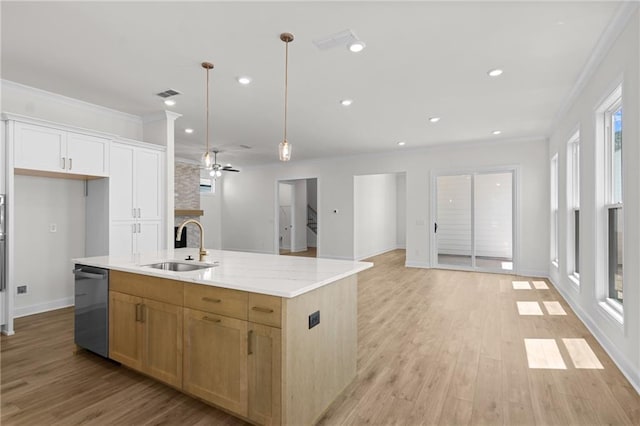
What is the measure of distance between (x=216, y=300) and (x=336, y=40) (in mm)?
2321

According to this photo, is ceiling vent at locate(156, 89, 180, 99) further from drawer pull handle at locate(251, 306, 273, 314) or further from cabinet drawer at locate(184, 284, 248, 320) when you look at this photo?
drawer pull handle at locate(251, 306, 273, 314)

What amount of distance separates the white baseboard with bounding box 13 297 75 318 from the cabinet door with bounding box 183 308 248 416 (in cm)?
334

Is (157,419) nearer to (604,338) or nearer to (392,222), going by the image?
(604,338)

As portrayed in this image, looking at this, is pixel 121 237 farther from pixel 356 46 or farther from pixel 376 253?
pixel 376 253

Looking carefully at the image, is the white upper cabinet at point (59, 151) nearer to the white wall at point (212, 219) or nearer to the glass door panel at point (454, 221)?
the white wall at point (212, 219)

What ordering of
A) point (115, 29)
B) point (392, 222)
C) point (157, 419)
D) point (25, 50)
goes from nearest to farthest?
1. point (157, 419)
2. point (115, 29)
3. point (25, 50)
4. point (392, 222)

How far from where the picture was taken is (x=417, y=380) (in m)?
2.54

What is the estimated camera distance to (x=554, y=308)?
4.42 meters

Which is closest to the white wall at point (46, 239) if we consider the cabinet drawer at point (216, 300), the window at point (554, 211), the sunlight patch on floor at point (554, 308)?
the cabinet drawer at point (216, 300)

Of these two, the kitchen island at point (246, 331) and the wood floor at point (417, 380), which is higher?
the kitchen island at point (246, 331)

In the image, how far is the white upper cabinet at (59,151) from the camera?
355cm

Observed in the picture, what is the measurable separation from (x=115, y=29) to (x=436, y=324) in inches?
169

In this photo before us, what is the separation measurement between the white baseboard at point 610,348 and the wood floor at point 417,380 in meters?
0.06

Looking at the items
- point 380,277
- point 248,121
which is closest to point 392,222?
point 380,277
